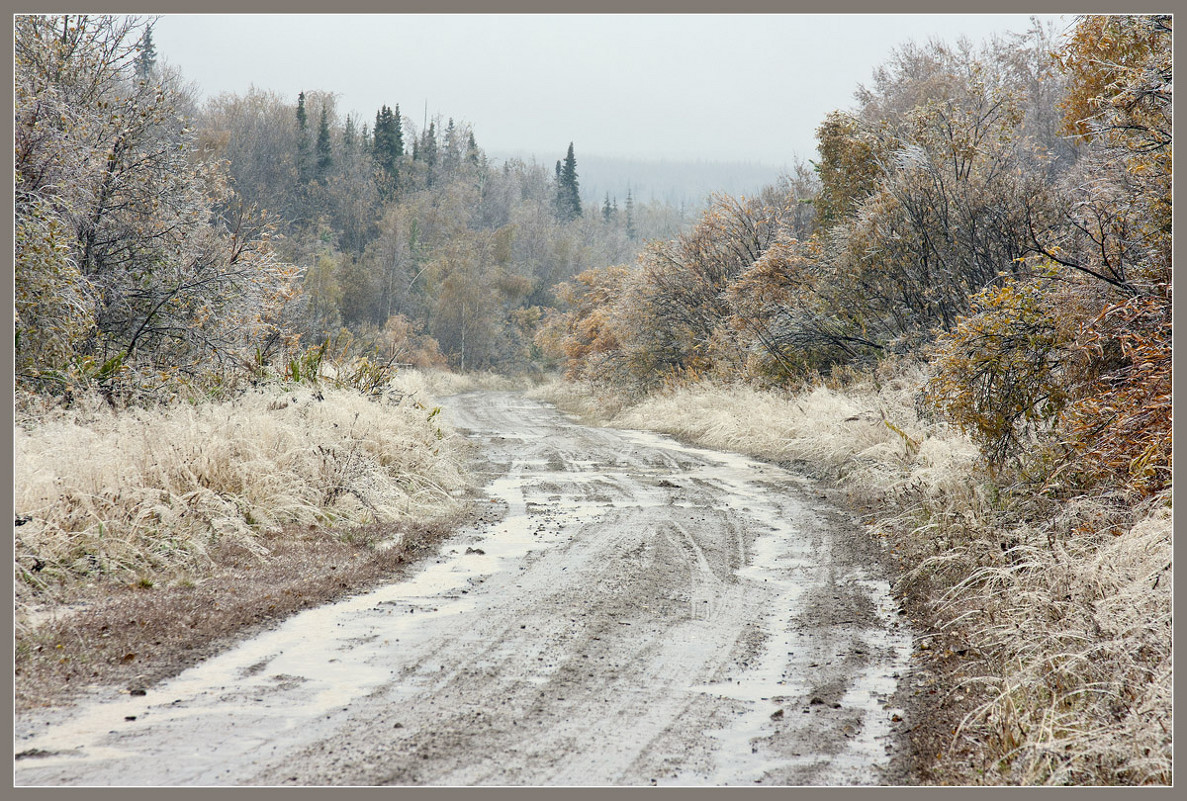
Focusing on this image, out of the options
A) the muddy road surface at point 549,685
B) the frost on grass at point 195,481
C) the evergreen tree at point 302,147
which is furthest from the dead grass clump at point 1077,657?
the evergreen tree at point 302,147

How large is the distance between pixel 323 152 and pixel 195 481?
6907cm

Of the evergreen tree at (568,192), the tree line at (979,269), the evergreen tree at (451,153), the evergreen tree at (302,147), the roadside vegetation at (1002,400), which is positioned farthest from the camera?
the evergreen tree at (568,192)

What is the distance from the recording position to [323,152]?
229 feet

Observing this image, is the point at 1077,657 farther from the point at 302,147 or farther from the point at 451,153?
the point at 451,153

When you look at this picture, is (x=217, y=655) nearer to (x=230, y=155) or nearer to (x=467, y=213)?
(x=230, y=155)

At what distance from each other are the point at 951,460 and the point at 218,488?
7296mm

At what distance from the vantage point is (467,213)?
72875 mm

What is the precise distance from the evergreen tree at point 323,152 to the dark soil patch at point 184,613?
67854 mm

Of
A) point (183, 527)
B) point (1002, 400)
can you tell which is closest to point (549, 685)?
point (183, 527)

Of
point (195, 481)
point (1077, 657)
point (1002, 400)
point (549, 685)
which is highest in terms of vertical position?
point (1002, 400)

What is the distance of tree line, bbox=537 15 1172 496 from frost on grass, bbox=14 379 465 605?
19.2ft

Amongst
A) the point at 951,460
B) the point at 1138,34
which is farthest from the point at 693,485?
the point at 1138,34

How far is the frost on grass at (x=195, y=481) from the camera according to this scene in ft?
18.7

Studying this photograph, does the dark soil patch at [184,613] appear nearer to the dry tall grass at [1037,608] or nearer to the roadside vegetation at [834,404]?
the roadside vegetation at [834,404]
